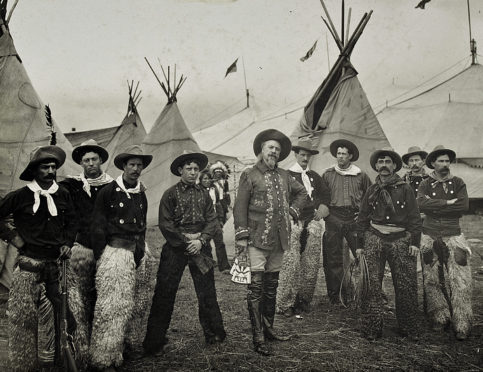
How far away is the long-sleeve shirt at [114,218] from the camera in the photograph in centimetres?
336

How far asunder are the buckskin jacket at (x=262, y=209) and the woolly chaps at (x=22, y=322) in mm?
1648

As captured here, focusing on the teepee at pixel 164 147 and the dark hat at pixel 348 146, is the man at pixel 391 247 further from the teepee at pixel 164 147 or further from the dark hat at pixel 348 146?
the teepee at pixel 164 147

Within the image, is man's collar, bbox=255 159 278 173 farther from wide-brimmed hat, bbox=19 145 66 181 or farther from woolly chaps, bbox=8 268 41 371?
woolly chaps, bbox=8 268 41 371

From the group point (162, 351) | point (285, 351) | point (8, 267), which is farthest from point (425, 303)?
point (8, 267)

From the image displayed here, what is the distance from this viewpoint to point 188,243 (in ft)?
11.8

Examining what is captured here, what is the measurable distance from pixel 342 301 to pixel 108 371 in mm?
2770

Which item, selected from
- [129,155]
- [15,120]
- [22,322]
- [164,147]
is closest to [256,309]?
[129,155]

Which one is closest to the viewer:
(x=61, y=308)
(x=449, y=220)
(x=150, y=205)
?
(x=61, y=308)

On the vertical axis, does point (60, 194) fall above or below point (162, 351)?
above

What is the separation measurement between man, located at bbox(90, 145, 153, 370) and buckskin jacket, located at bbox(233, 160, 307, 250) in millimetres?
868

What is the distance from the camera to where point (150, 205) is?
1135 cm

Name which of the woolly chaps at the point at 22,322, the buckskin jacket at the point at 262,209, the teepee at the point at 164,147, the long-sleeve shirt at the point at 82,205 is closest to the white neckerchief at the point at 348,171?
the buckskin jacket at the point at 262,209

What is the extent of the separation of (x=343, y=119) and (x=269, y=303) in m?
4.47

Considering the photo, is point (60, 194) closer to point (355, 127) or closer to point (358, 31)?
point (355, 127)
